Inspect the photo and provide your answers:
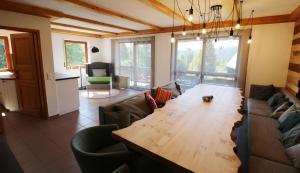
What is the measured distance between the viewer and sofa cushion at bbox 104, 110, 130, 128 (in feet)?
6.68

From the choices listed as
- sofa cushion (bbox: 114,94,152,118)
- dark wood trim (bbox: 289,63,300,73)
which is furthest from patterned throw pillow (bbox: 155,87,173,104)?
dark wood trim (bbox: 289,63,300,73)

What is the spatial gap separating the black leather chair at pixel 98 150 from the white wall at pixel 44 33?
8.38 feet

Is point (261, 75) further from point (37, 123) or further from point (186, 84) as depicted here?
point (37, 123)

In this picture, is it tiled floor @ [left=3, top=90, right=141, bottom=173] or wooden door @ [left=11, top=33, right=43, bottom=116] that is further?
wooden door @ [left=11, top=33, right=43, bottom=116]

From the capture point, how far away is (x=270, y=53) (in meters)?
3.91

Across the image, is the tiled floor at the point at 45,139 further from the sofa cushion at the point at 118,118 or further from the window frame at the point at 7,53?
the window frame at the point at 7,53

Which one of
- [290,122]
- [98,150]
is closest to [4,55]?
[98,150]

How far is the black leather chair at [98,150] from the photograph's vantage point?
1334 millimetres

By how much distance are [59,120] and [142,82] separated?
11.8ft

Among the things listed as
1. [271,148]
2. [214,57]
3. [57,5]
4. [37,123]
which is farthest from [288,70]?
[37,123]

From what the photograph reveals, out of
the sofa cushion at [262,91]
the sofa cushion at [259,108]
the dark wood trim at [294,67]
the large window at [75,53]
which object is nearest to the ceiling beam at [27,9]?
the large window at [75,53]

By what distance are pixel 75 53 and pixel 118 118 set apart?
5.56 m

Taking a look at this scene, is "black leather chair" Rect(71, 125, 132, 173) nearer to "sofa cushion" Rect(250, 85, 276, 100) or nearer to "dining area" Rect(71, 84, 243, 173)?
"dining area" Rect(71, 84, 243, 173)

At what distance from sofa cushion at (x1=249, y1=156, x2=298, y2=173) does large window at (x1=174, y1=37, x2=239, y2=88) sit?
3.25 m
